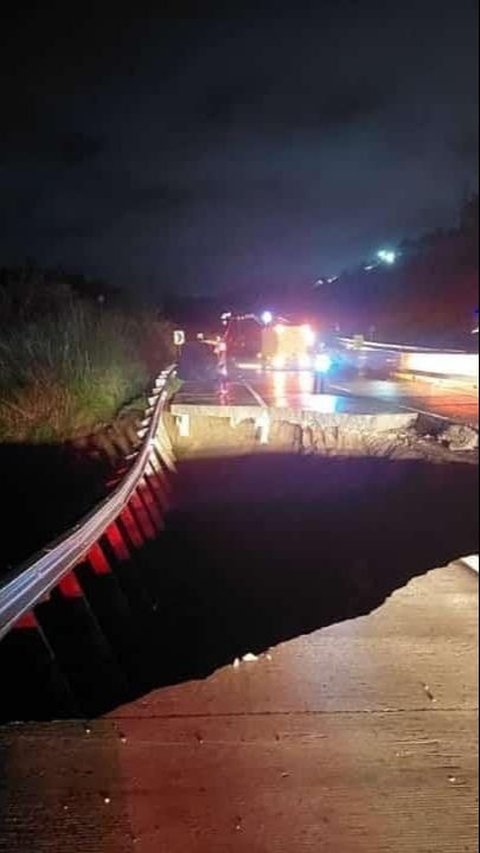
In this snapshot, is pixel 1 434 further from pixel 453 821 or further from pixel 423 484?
pixel 453 821

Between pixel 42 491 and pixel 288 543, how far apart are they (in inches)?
86.9

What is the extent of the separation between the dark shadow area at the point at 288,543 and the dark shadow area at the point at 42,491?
85 cm

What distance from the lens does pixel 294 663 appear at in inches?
179

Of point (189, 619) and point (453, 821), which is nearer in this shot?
point (453, 821)

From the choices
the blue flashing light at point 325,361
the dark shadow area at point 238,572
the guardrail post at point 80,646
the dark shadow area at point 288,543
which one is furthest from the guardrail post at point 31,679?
the blue flashing light at point 325,361

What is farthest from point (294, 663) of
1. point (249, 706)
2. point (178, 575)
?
point (178, 575)

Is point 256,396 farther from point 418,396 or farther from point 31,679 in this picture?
point 31,679

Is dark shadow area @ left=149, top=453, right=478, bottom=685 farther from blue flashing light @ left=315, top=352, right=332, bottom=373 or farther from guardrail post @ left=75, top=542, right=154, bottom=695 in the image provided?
blue flashing light @ left=315, top=352, right=332, bottom=373

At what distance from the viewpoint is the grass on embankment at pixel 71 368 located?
14.8 ft

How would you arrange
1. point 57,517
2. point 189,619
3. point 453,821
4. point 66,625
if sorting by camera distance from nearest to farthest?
point 453,821 < point 66,625 < point 189,619 < point 57,517

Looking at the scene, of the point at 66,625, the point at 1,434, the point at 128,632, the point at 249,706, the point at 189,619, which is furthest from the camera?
the point at 189,619

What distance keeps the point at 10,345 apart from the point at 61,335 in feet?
5.63

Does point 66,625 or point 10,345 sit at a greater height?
point 10,345

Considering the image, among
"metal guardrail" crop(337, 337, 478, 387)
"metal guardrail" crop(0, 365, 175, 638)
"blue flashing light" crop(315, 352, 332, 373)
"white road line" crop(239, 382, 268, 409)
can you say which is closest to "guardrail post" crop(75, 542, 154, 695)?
"metal guardrail" crop(0, 365, 175, 638)
